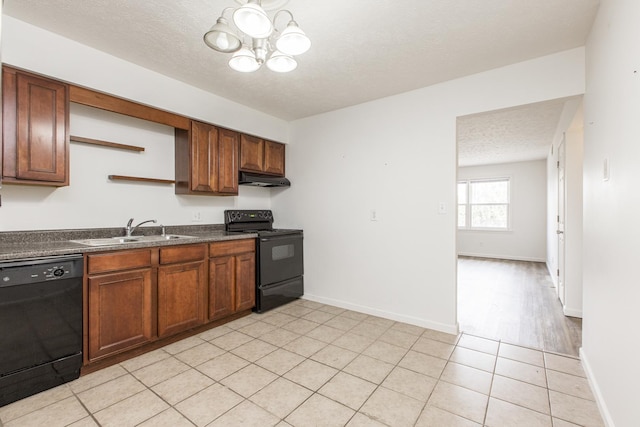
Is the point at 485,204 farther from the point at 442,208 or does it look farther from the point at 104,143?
the point at 104,143

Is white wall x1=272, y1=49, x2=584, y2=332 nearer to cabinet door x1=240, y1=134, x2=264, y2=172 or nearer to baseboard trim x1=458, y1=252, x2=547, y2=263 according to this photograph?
cabinet door x1=240, y1=134, x2=264, y2=172

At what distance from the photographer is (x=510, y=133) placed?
4.71m

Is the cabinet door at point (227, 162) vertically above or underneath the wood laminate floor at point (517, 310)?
above

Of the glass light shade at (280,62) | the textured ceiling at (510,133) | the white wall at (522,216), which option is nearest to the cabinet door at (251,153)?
the glass light shade at (280,62)

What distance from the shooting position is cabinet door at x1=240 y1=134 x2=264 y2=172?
365 cm

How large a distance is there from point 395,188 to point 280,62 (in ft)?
6.19

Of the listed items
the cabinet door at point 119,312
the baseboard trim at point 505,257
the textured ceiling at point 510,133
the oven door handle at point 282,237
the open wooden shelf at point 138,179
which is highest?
the textured ceiling at point 510,133

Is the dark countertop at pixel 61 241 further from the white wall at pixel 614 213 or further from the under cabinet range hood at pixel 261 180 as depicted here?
the white wall at pixel 614 213

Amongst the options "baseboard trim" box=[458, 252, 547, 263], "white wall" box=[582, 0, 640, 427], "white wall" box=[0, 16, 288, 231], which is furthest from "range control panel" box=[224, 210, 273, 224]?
"baseboard trim" box=[458, 252, 547, 263]

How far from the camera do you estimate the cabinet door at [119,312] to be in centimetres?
220

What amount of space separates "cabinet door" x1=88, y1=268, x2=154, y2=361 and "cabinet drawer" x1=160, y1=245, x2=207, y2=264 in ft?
0.57

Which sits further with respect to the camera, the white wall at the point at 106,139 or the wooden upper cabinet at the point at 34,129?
the white wall at the point at 106,139

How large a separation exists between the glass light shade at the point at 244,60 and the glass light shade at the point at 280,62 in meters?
0.10

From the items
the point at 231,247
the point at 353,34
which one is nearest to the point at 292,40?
the point at 353,34
